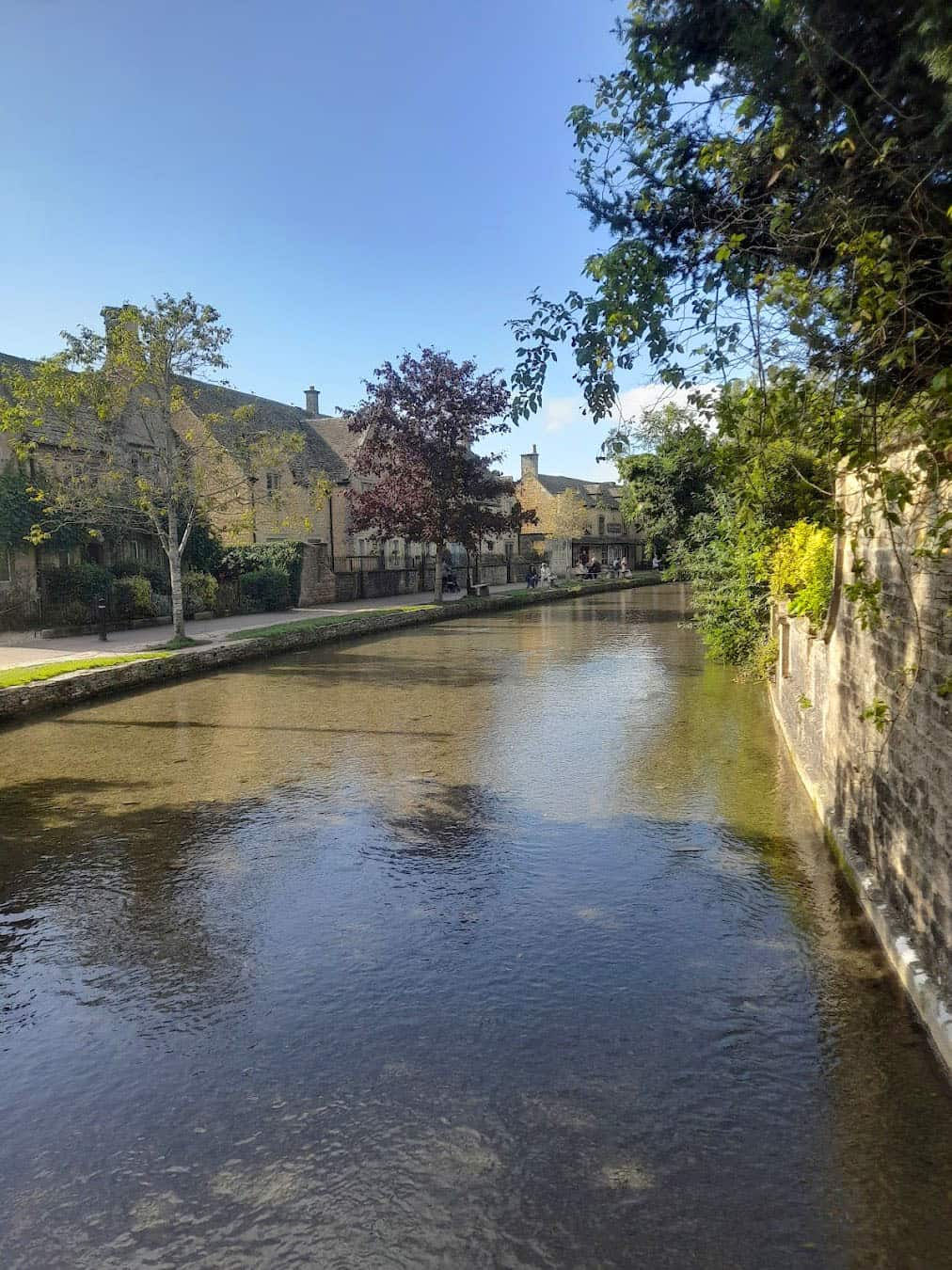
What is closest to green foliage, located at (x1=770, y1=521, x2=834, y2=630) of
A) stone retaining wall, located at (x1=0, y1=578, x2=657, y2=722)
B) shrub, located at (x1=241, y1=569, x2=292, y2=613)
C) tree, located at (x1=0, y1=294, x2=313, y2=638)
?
stone retaining wall, located at (x1=0, y1=578, x2=657, y2=722)

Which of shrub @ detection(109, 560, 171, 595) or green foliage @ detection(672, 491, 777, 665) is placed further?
shrub @ detection(109, 560, 171, 595)

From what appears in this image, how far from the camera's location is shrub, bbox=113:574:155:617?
26078 mm

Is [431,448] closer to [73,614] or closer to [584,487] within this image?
[73,614]

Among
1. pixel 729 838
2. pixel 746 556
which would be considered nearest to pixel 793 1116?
pixel 729 838

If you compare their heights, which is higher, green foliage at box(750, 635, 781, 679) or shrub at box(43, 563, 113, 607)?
shrub at box(43, 563, 113, 607)

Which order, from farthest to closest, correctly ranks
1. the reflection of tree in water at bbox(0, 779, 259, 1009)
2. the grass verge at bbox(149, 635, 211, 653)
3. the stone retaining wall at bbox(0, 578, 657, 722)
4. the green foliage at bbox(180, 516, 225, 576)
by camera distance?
the green foliage at bbox(180, 516, 225, 576) → the grass verge at bbox(149, 635, 211, 653) → the stone retaining wall at bbox(0, 578, 657, 722) → the reflection of tree in water at bbox(0, 779, 259, 1009)

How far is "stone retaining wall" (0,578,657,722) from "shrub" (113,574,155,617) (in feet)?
18.4

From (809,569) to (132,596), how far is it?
69.5ft

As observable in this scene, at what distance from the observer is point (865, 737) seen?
256 inches

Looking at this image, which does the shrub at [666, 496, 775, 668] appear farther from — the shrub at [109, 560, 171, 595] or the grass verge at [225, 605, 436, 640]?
the shrub at [109, 560, 171, 595]

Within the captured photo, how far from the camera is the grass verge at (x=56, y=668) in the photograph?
1461 centimetres

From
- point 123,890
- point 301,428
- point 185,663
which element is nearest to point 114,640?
point 185,663

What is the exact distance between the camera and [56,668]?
1594 cm

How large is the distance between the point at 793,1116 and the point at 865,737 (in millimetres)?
3166
